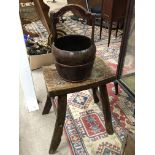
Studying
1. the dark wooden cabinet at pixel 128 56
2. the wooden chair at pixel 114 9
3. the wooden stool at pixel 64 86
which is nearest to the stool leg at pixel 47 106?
the wooden stool at pixel 64 86

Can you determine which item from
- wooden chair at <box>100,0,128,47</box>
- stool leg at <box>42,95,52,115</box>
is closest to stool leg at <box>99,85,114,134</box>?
stool leg at <box>42,95,52,115</box>

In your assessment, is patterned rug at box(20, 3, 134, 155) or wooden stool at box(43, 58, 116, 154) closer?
wooden stool at box(43, 58, 116, 154)

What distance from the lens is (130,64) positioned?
62.1 inches

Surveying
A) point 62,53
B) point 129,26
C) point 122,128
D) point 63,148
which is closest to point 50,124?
point 63,148

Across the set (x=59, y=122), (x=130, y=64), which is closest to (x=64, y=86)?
(x=59, y=122)

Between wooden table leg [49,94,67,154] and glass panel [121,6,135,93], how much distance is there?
0.60 metres

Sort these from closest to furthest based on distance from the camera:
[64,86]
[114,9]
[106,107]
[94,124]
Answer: [64,86] < [106,107] < [94,124] < [114,9]

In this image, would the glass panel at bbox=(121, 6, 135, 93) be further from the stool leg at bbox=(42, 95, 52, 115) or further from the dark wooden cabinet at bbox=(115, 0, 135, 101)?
the stool leg at bbox=(42, 95, 52, 115)

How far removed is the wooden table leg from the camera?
1.17 metres

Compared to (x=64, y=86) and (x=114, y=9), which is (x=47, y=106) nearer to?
(x=64, y=86)

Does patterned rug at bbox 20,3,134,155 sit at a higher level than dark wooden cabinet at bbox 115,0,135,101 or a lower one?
lower

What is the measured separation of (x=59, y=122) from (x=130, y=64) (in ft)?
2.43

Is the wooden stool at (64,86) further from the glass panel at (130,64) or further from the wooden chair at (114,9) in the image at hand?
the wooden chair at (114,9)

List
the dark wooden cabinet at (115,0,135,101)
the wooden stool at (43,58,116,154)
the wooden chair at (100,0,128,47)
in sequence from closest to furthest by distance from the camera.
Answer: the wooden stool at (43,58,116,154) < the dark wooden cabinet at (115,0,135,101) < the wooden chair at (100,0,128,47)
